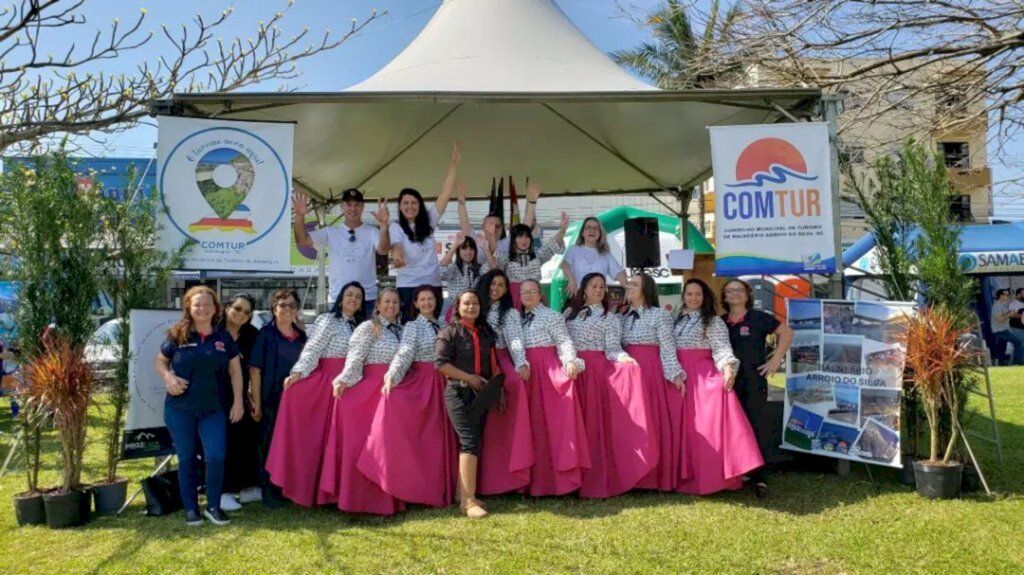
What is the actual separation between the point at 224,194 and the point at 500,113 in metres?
3.39

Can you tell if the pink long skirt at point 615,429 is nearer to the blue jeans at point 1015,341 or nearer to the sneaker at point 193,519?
the sneaker at point 193,519

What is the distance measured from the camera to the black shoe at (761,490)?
458 cm

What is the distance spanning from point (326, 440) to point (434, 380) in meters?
0.78

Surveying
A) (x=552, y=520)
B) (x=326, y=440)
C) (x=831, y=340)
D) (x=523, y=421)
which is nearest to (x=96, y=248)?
(x=326, y=440)

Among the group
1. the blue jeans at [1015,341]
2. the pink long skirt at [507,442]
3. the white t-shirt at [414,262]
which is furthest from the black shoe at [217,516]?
the blue jeans at [1015,341]

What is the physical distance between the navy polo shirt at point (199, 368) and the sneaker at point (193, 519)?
64 cm

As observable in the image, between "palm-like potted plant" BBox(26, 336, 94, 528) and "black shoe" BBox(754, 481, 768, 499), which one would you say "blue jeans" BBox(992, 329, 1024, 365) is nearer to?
"black shoe" BBox(754, 481, 768, 499)

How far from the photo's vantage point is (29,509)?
14.2 ft

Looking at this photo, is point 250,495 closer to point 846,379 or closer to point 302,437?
point 302,437

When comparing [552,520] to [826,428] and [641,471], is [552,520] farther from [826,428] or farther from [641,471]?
[826,428]

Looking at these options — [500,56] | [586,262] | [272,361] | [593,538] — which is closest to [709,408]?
[593,538]

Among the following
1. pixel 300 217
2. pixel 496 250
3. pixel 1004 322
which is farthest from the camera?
pixel 1004 322

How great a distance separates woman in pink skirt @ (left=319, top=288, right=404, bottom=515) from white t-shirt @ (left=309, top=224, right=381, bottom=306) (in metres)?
1.12

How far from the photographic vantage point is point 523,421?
4473 millimetres
